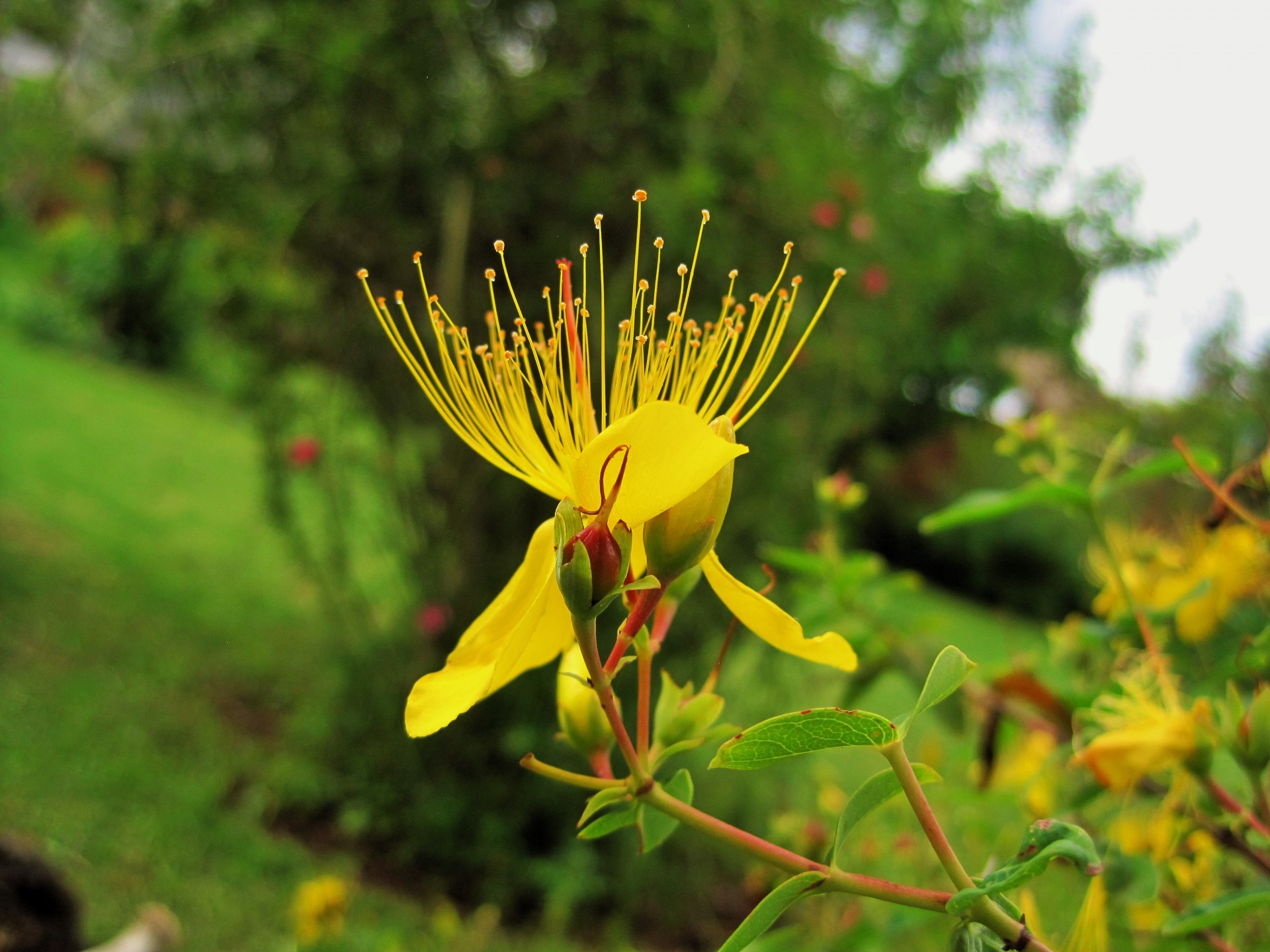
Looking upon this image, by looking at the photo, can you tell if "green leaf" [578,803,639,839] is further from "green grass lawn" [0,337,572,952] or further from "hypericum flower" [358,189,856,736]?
"green grass lawn" [0,337,572,952]

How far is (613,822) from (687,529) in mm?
149

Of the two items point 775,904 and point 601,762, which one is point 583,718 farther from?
point 775,904

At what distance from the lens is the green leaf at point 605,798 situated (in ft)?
1.47

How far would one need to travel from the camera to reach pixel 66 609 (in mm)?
4074

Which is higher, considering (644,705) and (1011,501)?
(1011,501)

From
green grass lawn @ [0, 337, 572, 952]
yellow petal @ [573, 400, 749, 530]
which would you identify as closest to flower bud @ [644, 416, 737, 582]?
yellow petal @ [573, 400, 749, 530]

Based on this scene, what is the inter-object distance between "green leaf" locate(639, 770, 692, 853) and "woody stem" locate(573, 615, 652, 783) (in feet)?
0.11

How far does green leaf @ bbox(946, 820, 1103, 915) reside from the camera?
1.26ft

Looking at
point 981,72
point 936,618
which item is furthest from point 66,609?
point 981,72

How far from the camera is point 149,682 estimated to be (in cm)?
366

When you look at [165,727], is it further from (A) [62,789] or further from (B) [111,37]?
(B) [111,37]

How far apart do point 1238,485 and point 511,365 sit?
64 centimetres

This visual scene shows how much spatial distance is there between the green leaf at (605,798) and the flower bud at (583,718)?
3.2 inches

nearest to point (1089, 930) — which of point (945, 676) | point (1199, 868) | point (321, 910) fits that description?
point (945, 676)
